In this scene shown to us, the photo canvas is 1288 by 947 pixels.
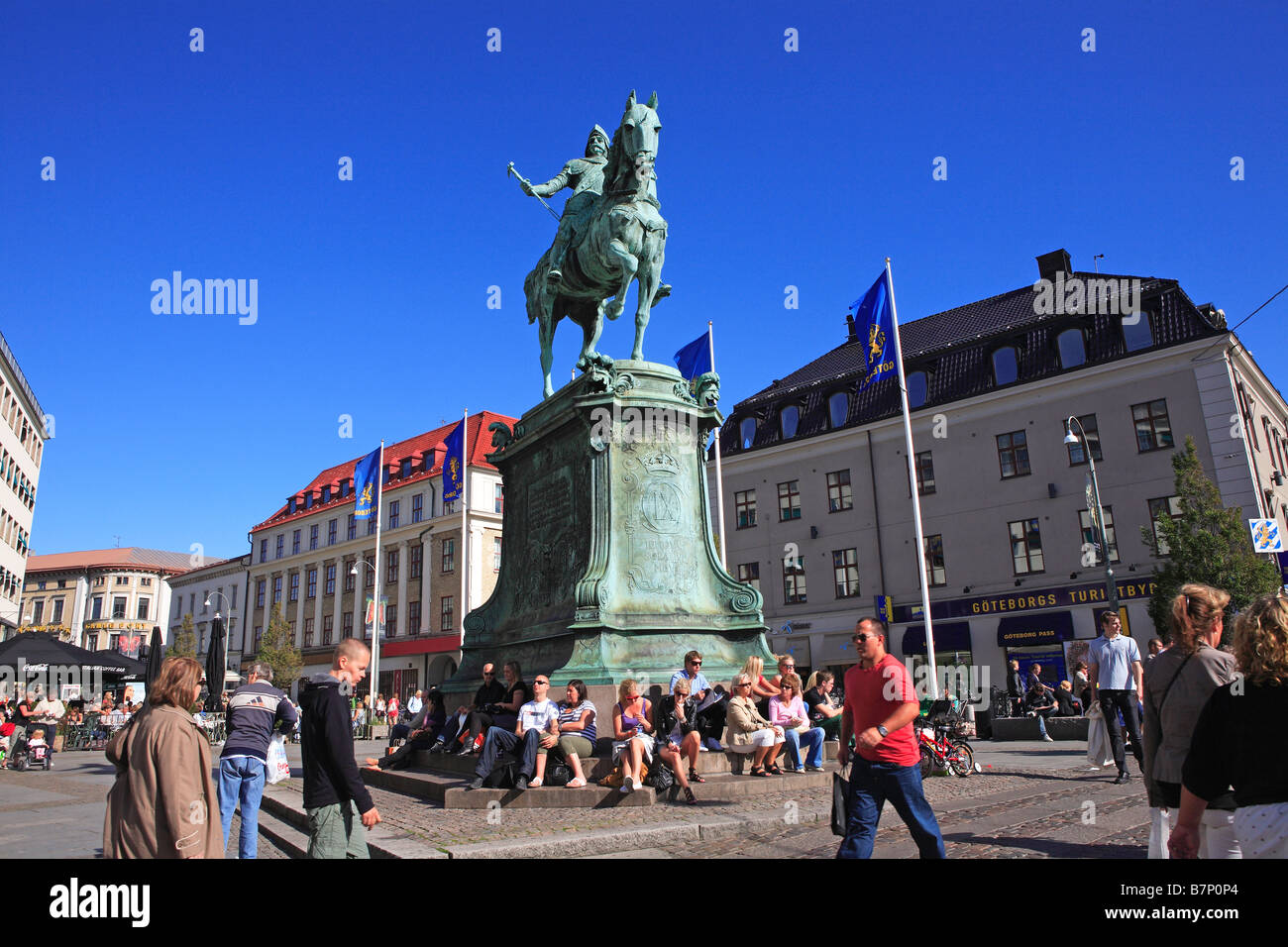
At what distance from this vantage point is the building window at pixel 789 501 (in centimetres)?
3975

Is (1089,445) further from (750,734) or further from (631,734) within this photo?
(631,734)

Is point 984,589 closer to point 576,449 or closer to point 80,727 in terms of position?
point 576,449

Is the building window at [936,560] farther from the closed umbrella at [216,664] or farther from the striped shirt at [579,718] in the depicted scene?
the striped shirt at [579,718]

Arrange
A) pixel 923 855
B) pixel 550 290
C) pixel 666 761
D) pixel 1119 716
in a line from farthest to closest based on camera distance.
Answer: pixel 550 290 < pixel 1119 716 < pixel 666 761 < pixel 923 855

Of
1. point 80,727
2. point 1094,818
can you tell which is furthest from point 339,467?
point 1094,818

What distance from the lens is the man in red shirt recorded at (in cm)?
455

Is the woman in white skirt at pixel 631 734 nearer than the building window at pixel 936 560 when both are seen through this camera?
Yes

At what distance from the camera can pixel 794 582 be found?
39.2 metres

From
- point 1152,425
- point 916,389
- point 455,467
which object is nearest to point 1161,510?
point 1152,425

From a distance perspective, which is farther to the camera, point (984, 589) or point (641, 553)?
point (984, 589)

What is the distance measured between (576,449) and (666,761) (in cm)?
452

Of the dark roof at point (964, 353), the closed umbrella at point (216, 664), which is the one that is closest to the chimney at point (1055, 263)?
the dark roof at point (964, 353)

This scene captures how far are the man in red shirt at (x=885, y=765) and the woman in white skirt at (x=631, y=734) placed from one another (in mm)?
3694

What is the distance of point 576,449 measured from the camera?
1163 centimetres
